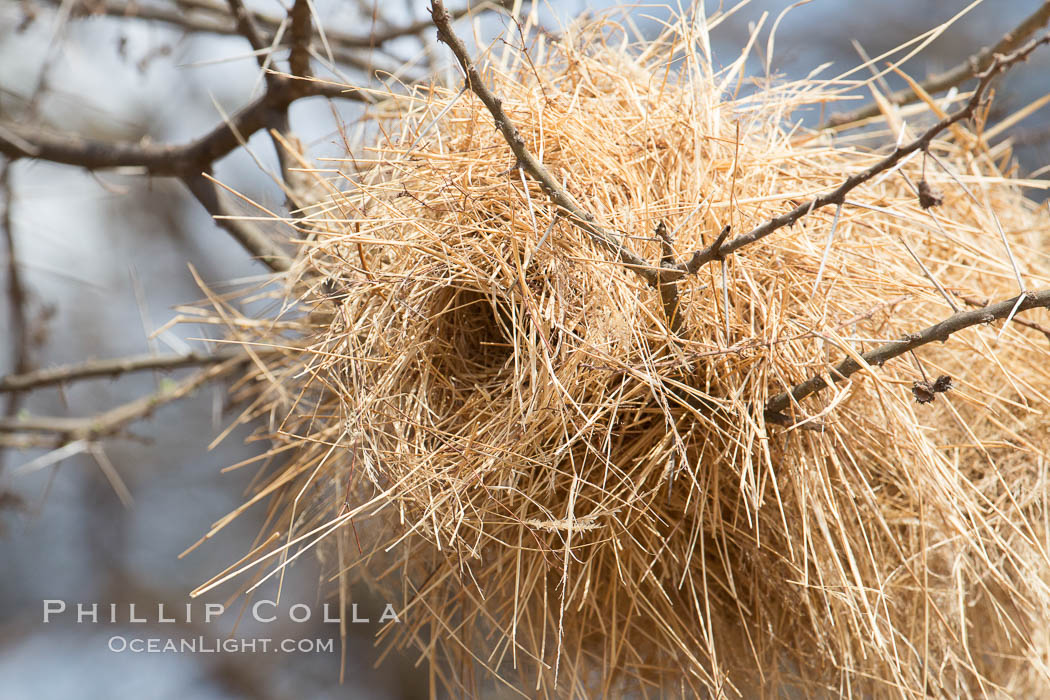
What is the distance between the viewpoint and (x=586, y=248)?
19.7 inches

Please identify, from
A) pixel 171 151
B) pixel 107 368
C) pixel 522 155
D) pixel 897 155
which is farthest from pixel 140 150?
A: pixel 897 155

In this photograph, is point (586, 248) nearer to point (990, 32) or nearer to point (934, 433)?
point (934, 433)

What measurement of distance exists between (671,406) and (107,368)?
0.79 m

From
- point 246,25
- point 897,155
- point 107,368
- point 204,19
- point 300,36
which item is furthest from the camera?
point 204,19

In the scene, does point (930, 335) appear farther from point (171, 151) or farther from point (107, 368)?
point (107, 368)

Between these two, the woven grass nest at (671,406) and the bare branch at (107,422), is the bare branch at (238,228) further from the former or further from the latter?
the bare branch at (107,422)

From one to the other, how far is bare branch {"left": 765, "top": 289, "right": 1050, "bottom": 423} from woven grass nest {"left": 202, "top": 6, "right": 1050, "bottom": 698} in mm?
14

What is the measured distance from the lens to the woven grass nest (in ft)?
1.61

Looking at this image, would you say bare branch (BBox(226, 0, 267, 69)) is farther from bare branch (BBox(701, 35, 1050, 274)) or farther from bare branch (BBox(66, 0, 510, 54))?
bare branch (BBox(701, 35, 1050, 274))

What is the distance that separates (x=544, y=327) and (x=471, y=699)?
35 cm

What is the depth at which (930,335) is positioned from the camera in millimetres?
413

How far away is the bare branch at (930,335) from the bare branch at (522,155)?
11cm

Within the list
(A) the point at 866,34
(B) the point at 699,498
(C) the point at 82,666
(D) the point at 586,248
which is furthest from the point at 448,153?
(A) the point at 866,34

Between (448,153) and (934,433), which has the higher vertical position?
(448,153)
